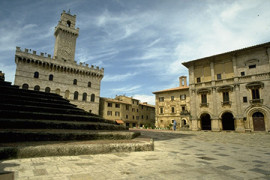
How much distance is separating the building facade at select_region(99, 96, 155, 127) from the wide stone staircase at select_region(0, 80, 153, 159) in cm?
3258

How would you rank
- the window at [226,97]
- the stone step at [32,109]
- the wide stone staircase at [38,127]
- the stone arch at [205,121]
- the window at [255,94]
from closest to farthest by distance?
the wide stone staircase at [38,127] → the stone step at [32,109] → the window at [255,94] → the window at [226,97] → the stone arch at [205,121]

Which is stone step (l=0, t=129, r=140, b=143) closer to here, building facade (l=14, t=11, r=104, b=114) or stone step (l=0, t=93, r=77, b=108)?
stone step (l=0, t=93, r=77, b=108)

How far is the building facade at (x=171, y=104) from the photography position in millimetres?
36438

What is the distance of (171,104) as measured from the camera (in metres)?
38.5

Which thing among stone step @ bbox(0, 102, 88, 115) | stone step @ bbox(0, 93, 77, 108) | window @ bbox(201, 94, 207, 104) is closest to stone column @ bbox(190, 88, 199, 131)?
window @ bbox(201, 94, 207, 104)

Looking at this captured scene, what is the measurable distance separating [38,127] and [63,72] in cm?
3197

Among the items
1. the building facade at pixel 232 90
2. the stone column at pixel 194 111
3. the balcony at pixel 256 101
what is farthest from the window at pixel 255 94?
the stone column at pixel 194 111

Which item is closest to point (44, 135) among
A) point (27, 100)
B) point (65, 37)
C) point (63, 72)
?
point (27, 100)

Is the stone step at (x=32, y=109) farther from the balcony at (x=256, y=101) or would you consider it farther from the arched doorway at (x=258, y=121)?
the arched doorway at (x=258, y=121)

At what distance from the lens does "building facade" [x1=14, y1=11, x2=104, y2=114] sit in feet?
101

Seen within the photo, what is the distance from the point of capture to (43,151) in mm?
4574

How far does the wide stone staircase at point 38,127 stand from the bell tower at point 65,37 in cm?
3050

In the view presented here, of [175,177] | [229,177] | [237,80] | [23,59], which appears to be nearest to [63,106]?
[175,177]

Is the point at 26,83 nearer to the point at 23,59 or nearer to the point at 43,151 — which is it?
the point at 23,59
